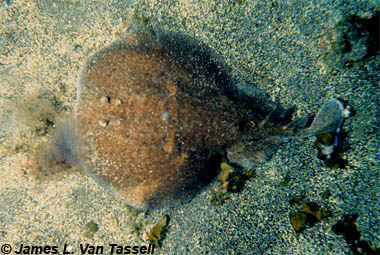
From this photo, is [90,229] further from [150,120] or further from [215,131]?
[215,131]

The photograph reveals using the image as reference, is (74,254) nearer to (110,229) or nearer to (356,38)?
(110,229)

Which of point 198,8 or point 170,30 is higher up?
point 198,8

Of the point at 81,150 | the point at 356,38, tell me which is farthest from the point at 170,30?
the point at 356,38

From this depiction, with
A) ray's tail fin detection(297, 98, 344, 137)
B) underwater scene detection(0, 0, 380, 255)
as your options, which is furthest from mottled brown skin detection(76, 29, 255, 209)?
ray's tail fin detection(297, 98, 344, 137)

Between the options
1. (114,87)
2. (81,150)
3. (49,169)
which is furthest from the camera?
(49,169)

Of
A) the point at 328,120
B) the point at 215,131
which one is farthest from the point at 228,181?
the point at 328,120

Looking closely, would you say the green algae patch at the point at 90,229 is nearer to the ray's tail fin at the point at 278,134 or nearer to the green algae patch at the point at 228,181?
the green algae patch at the point at 228,181
